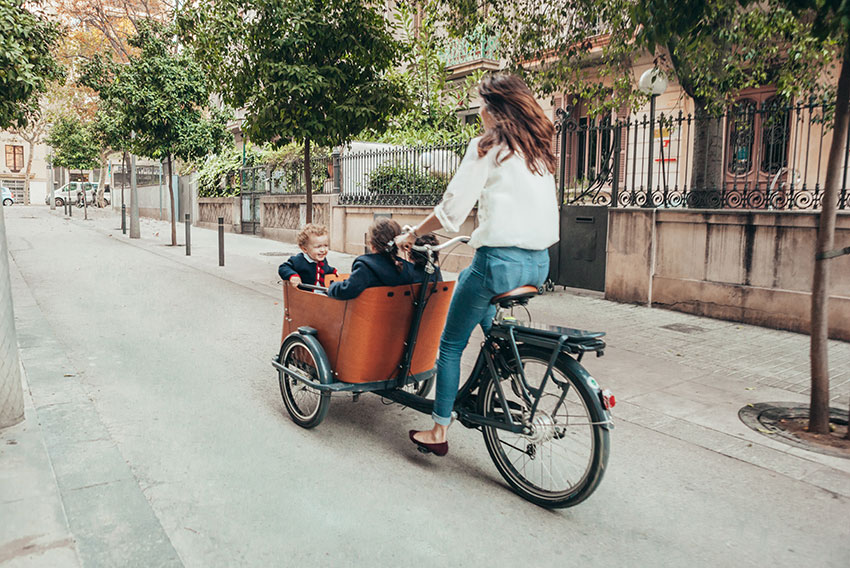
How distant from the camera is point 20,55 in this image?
379 inches

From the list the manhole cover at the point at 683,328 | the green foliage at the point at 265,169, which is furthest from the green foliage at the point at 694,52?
the green foliage at the point at 265,169

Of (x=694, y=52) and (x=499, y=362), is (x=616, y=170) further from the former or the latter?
(x=499, y=362)

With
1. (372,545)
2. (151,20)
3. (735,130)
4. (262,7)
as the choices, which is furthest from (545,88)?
(151,20)

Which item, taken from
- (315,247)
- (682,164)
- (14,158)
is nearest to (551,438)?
(315,247)

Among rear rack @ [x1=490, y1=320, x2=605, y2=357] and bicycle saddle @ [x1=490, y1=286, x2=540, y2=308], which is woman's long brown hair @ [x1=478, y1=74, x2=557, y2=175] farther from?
rear rack @ [x1=490, y1=320, x2=605, y2=357]

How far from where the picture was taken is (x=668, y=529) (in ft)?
10.4

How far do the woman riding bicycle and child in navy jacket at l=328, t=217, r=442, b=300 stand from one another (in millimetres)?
503

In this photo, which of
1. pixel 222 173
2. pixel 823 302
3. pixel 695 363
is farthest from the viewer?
pixel 222 173

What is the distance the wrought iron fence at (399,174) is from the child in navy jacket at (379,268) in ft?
29.4

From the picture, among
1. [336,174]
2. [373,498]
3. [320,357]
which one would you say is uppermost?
[336,174]

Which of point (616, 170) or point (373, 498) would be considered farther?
point (616, 170)

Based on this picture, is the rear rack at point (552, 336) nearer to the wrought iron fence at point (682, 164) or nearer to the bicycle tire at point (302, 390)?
the bicycle tire at point (302, 390)

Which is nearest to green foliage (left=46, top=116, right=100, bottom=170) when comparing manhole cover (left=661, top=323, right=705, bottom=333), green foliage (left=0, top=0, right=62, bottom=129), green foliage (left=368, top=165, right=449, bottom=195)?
green foliage (left=368, top=165, right=449, bottom=195)

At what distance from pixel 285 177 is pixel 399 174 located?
Result: 277 inches
